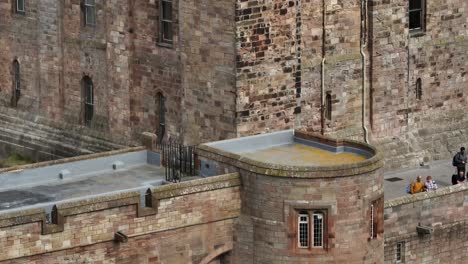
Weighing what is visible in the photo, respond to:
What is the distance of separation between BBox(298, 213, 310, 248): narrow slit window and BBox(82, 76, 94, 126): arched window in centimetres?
1424

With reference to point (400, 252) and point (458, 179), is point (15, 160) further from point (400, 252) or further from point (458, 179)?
point (458, 179)

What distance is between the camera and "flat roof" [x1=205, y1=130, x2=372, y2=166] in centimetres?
A: 7038

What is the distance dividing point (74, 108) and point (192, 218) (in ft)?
45.9

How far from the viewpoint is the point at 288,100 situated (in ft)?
249

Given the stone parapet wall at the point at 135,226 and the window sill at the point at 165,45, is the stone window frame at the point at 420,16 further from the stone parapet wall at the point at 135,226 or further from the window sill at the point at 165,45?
the stone parapet wall at the point at 135,226

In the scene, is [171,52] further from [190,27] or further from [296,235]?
[296,235]

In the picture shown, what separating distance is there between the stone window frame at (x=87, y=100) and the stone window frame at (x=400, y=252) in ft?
38.9

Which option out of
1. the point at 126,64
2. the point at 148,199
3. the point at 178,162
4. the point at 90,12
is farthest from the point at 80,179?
the point at 90,12

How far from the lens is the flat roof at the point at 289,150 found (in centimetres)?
7038

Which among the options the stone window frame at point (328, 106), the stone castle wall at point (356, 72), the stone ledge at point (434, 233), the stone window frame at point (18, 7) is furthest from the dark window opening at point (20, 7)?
the stone ledge at point (434, 233)

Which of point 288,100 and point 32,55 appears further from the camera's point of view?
point 32,55

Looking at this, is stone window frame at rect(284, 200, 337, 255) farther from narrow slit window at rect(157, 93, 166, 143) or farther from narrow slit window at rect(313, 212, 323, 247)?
narrow slit window at rect(157, 93, 166, 143)

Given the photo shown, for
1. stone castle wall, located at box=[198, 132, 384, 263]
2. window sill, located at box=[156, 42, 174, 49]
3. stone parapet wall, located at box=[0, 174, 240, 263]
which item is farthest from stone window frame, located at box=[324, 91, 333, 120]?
stone parapet wall, located at box=[0, 174, 240, 263]

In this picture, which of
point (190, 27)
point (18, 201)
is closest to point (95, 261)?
point (18, 201)
